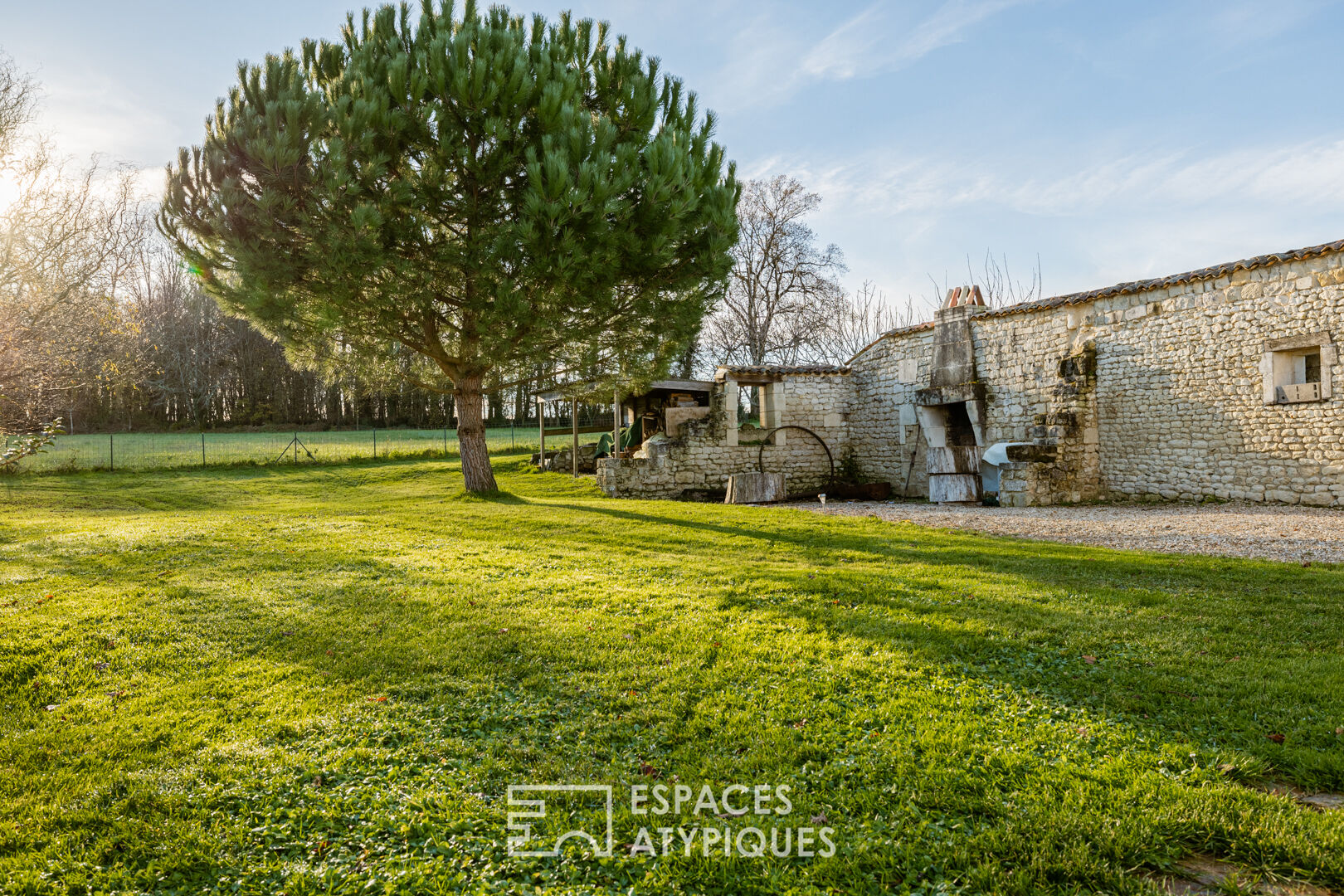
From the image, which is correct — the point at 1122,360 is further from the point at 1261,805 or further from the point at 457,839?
the point at 457,839

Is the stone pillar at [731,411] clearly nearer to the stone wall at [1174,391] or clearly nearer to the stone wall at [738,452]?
the stone wall at [738,452]

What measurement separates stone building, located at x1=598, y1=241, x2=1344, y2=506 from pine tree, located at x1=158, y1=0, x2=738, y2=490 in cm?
433

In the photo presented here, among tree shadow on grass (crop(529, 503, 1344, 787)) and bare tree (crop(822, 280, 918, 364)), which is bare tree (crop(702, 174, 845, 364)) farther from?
tree shadow on grass (crop(529, 503, 1344, 787))

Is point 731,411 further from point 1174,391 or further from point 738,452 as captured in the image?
point 1174,391

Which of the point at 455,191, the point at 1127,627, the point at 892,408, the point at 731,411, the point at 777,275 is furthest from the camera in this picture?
the point at 777,275

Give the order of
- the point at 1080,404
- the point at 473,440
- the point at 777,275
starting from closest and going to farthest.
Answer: the point at 1080,404, the point at 473,440, the point at 777,275

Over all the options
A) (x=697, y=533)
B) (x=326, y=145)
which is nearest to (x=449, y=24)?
(x=326, y=145)

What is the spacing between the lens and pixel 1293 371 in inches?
388

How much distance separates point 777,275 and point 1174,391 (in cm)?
1786

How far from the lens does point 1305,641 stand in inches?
152

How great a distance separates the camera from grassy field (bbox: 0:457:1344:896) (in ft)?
6.98

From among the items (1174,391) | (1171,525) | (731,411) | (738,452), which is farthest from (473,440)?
(1174,391)

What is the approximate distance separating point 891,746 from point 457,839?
1701 millimetres

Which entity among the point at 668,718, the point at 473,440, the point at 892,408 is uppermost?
the point at 892,408
